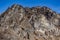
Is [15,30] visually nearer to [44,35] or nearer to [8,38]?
[8,38]

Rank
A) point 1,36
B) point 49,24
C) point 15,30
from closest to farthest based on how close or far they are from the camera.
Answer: point 1,36 → point 15,30 → point 49,24

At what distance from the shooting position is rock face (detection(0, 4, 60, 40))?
187 feet

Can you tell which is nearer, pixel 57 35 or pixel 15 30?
pixel 15 30

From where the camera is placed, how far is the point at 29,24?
63562 millimetres

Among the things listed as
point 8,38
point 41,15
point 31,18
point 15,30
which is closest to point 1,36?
point 8,38

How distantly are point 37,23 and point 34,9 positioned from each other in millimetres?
6787

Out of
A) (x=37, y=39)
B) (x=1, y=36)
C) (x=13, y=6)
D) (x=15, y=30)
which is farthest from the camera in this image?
(x=13, y=6)

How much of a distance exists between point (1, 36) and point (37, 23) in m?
16.8

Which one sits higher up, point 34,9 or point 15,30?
point 34,9

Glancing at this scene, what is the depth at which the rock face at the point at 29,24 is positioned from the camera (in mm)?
57031

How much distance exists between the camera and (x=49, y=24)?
70375 mm

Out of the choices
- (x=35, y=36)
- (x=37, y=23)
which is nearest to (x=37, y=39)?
(x=35, y=36)

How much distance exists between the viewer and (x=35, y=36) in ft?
203

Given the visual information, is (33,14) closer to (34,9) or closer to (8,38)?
(34,9)
